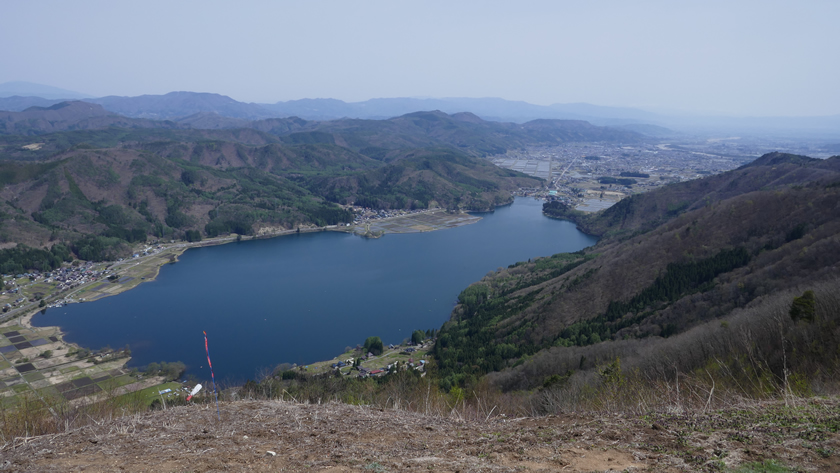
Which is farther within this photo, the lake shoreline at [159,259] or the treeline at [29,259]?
the treeline at [29,259]

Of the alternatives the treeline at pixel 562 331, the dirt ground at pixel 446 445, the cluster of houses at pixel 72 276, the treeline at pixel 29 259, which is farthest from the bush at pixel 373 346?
the treeline at pixel 29 259

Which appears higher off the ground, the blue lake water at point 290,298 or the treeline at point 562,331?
the treeline at point 562,331

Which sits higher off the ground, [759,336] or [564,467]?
[564,467]

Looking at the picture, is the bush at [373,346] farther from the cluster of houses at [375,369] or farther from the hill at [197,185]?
the hill at [197,185]

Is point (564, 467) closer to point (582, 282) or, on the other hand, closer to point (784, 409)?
point (784, 409)

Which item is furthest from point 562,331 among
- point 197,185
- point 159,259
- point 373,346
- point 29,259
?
point 197,185

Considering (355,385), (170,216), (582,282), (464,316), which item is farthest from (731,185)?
(170,216)
